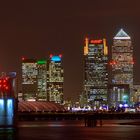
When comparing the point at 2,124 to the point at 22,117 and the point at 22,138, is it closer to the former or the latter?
the point at 22,138

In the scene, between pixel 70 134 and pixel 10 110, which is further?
pixel 10 110

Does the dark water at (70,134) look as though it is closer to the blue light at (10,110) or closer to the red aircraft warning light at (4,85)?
the blue light at (10,110)

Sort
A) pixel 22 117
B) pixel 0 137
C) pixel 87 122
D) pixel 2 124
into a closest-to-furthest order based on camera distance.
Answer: pixel 0 137, pixel 2 124, pixel 87 122, pixel 22 117

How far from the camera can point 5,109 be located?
11194cm

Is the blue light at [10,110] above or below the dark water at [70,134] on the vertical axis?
above

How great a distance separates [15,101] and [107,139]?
35.4 metres

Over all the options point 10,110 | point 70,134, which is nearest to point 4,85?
point 10,110

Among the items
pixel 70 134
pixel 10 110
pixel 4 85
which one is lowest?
pixel 70 134

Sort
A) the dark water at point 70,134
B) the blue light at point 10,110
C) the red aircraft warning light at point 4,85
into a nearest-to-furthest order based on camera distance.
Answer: the dark water at point 70,134, the blue light at point 10,110, the red aircraft warning light at point 4,85

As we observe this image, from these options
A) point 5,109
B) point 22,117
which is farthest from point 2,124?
point 22,117

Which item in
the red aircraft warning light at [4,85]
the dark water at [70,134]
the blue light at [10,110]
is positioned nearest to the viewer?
the dark water at [70,134]

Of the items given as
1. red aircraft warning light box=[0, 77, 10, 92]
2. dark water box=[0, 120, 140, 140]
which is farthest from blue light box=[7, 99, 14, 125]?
dark water box=[0, 120, 140, 140]

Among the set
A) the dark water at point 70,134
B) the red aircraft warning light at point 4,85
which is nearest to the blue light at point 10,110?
the red aircraft warning light at point 4,85

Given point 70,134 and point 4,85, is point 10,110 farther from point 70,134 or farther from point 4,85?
point 70,134
